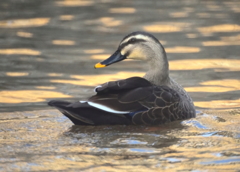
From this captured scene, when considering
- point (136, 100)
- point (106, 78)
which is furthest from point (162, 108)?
point (106, 78)

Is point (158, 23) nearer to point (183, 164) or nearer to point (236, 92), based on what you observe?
point (236, 92)

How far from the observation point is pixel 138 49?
834 cm

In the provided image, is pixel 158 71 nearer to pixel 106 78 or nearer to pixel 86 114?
pixel 86 114

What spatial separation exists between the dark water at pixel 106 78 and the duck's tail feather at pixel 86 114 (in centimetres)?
11

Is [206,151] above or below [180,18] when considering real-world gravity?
below

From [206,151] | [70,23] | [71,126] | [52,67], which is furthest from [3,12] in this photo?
[206,151]

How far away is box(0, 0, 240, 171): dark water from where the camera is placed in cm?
644

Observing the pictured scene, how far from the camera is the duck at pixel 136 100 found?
24.7ft

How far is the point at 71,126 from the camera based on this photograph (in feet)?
26.2

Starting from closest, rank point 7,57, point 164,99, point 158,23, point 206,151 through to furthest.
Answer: point 206,151 → point 164,99 → point 7,57 → point 158,23

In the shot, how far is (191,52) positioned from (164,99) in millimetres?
5105

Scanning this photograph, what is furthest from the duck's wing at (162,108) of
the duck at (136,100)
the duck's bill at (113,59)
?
the duck's bill at (113,59)

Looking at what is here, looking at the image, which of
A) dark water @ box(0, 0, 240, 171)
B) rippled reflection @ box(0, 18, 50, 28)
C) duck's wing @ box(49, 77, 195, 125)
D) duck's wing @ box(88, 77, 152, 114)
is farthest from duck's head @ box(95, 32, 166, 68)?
rippled reflection @ box(0, 18, 50, 28)

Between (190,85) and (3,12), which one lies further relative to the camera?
(3,12)
